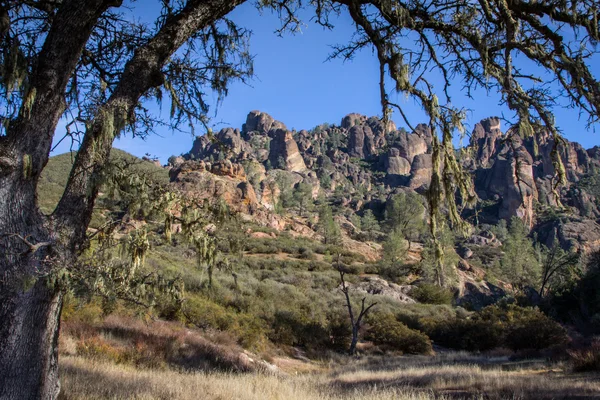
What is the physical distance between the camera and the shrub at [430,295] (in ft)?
90.9

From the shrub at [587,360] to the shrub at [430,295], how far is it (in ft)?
63.4

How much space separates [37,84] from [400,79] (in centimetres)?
252

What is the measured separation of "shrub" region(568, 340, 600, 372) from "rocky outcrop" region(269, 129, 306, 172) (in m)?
114

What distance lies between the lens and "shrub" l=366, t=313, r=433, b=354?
16.7 m

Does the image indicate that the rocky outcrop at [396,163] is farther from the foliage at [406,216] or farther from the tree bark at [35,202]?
the tree bark at [35,202]

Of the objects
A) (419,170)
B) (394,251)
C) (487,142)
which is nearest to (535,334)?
(394,251)

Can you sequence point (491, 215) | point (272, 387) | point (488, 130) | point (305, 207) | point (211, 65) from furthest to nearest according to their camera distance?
point (488, 130) < point (491, 215) < point (305, 207) < point (272, 387) < point (211, 65)

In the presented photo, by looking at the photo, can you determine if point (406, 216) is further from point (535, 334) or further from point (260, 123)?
point (260, 123)

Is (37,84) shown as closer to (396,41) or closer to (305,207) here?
(396,41)

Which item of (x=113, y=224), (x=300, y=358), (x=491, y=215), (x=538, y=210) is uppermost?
(x=491, y=215)

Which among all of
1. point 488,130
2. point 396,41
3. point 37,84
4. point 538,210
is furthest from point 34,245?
point 488,130

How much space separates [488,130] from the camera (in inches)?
5428

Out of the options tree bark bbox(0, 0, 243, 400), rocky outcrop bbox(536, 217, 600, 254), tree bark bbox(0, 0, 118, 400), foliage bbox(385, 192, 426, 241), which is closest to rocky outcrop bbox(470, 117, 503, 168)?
rocky outcrop bbox(536, 217, 600, 254)

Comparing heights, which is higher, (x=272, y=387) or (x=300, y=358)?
(x=272, y=387)
